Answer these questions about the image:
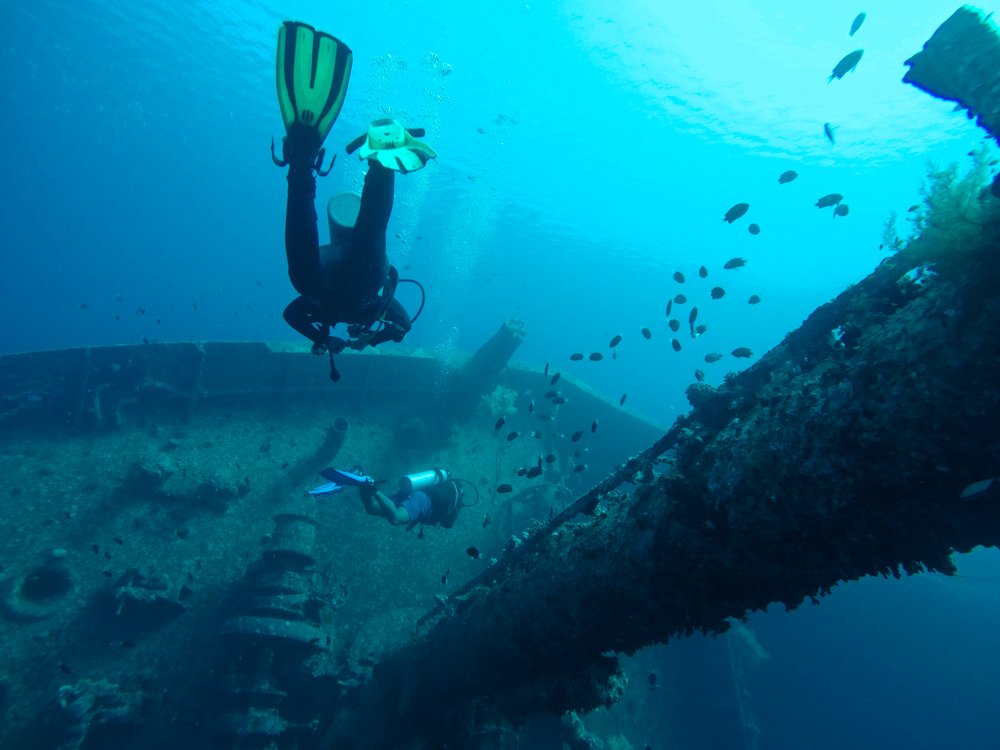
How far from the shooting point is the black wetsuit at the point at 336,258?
3414 millimetres

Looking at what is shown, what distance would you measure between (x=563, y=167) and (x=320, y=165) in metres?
44.1

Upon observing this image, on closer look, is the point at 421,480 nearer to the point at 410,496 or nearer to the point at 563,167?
the point at 410,496

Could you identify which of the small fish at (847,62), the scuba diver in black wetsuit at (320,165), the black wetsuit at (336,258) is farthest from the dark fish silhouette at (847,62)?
the black wetsuit at (336,258)

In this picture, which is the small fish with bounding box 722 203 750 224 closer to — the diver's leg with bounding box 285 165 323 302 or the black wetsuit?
the black wetsuit

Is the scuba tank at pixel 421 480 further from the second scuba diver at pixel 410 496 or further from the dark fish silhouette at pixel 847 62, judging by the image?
the dark fish silhouette at pixel 847 62

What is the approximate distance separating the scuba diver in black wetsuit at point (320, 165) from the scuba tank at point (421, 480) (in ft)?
18.6

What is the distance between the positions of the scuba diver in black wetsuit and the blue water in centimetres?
720

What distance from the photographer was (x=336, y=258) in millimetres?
3773

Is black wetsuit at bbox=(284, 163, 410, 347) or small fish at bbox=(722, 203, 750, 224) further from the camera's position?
small fish at bbox=(722, 203, 750, 224)

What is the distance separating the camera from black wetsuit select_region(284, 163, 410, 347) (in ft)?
11.2

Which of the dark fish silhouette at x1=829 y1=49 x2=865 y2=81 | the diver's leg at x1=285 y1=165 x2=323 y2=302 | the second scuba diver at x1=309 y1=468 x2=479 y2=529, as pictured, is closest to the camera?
the diver's leg at x1=285 y1=165 x2=323 y2=302

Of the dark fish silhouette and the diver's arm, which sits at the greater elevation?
the dark fish silhouette

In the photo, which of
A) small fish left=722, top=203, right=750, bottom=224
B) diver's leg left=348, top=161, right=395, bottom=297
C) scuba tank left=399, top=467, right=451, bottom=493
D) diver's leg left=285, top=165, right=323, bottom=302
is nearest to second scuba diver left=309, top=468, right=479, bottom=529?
scuba tank left=399, top=467, right=451, bottom=493

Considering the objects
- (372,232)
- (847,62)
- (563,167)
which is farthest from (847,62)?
(563,167)
